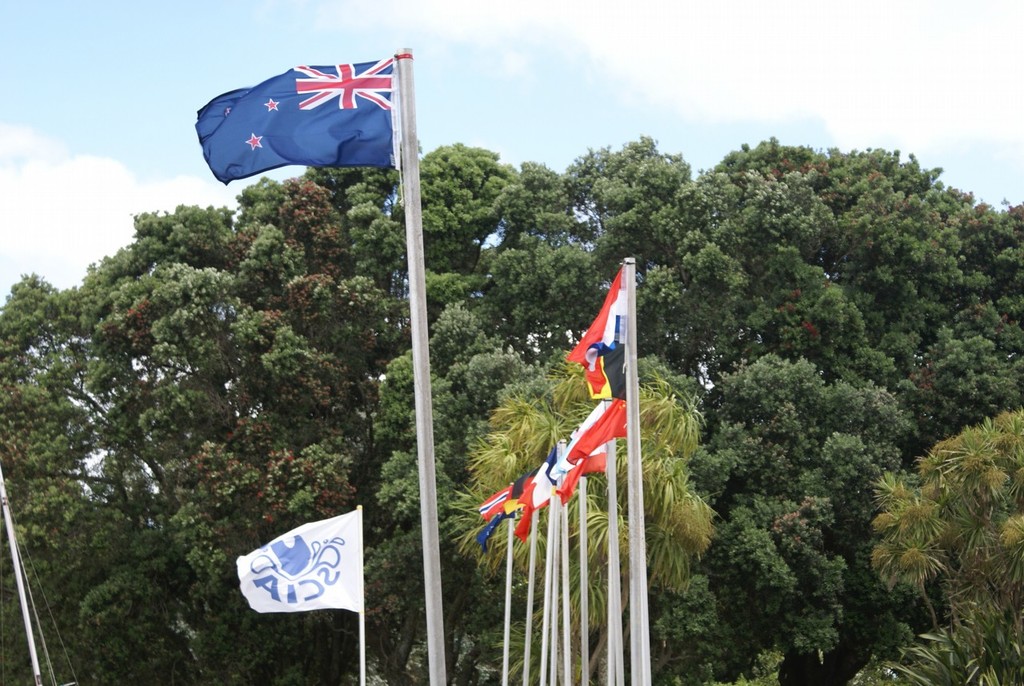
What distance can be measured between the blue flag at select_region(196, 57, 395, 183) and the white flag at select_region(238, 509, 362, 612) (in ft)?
14.1

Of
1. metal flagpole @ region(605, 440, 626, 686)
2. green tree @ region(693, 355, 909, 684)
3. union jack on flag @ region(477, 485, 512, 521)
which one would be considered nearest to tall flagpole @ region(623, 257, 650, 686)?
metal flagpole @ region(605, 440, 626, 686)

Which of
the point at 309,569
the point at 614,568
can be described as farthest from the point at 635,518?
the point at 309,569

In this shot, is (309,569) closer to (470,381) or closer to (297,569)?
(297,569)

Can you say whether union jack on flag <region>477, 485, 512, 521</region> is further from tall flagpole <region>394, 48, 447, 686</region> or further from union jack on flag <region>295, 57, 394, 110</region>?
union jack on flag <region>295, 57, 394, 110</region>

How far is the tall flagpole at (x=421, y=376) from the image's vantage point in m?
10.1

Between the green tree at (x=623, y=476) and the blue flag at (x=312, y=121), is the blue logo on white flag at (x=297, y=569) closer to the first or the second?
the blue flag at (x=312, y=121)

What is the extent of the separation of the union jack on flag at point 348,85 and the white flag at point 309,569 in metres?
4.69

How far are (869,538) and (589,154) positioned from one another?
9447 mm

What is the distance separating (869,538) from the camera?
2452cm

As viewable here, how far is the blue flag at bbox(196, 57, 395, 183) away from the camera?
1072 cm

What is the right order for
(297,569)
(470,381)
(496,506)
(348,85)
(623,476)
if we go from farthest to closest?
(470,381) < (623,476) < (496,506) < (297,569) < (348,85)

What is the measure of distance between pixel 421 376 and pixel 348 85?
2450 mm

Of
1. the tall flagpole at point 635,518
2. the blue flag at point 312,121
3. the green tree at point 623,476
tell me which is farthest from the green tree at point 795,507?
the blue flag at point 312,121

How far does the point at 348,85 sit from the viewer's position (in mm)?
10766
